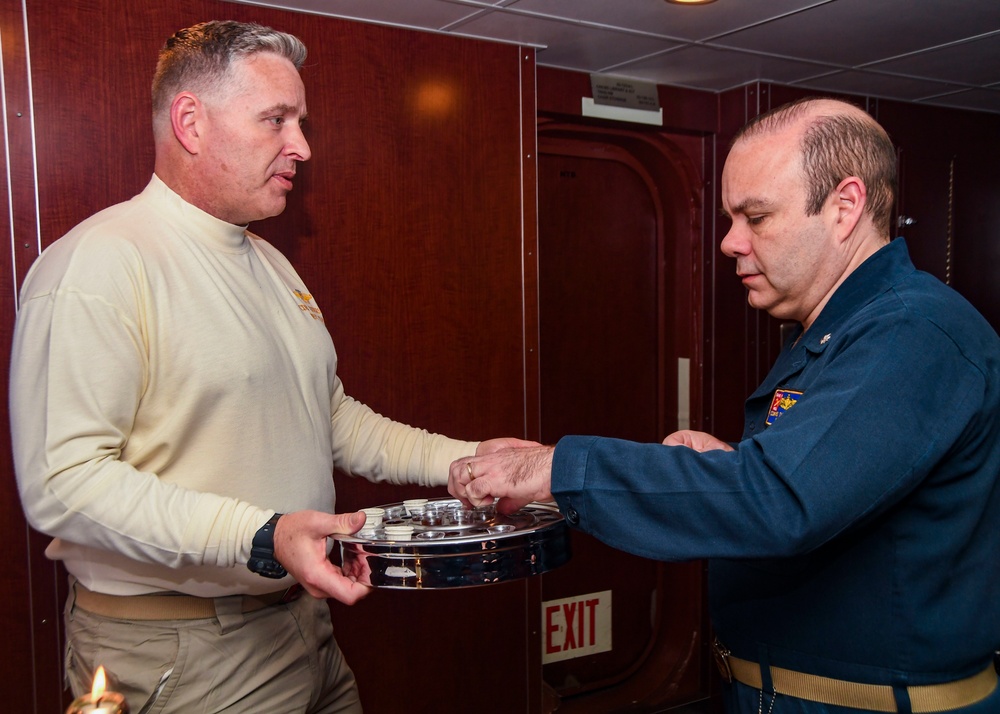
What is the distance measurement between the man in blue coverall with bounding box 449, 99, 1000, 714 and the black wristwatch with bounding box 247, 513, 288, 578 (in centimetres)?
37

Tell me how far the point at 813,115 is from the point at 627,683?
9.89 ft

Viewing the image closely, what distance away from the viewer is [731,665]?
5.77 ft

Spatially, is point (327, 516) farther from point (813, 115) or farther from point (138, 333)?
point (813, 115)

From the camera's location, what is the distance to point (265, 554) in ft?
5.18

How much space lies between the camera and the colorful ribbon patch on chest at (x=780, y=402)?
67.1 inches

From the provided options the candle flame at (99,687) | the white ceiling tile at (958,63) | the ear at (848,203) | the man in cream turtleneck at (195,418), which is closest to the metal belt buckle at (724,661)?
the man in cream turtleneck at (195,418)

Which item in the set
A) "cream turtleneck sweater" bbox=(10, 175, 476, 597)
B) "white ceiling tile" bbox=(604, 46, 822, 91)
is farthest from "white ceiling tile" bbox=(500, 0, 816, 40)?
"cream turtleneck sweater" bbox=(10, 175, 476, 597)

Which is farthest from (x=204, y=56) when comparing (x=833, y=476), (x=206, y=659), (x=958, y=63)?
(x=958, y=63)

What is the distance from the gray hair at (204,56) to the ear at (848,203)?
1.23m

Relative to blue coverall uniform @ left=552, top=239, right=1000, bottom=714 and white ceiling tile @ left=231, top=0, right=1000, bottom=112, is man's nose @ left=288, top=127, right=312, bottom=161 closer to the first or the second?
white ceiling tile @ left=231, top=0, right=1000, bottom=112

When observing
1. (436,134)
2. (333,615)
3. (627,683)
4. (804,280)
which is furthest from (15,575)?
(627,683)

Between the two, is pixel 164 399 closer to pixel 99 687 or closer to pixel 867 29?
pixel 99 687

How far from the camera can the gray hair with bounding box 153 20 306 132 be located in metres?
1.92

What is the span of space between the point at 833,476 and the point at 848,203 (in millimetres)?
597
